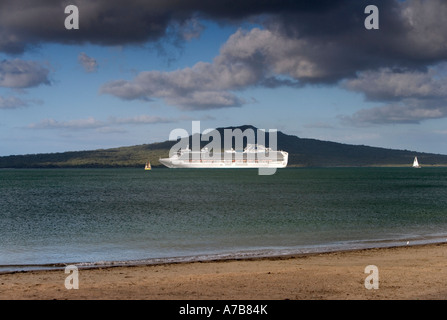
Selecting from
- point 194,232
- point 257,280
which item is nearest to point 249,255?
point 257,280

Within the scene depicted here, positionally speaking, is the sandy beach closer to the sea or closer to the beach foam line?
the beach foam line

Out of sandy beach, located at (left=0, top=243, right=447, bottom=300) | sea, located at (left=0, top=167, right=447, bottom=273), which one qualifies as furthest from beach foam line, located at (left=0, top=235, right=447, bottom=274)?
sandy beach, located at (left=0, top=243, right=447, bottom=300)

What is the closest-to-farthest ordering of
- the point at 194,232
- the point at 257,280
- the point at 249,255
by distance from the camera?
1. the point at 257,280
2. the point at 249,255
3. the point at 194,232

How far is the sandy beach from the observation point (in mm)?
10719

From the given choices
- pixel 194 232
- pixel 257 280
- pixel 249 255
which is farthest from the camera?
pixel 194 232

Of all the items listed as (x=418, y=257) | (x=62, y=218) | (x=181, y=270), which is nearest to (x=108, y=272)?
(x=181, y=270)

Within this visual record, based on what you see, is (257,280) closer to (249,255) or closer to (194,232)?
(249,255)

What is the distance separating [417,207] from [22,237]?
30.0 meters

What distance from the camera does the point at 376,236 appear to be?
23.2 metres

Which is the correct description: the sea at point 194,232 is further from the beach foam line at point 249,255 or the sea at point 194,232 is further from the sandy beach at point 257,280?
the sandy beach at point 257,280

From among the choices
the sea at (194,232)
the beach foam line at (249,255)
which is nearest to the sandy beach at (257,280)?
the beach foam line at (249,255)

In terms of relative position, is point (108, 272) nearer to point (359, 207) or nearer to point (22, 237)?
point (22, 237)

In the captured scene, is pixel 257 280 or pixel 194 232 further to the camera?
pixel 194 232

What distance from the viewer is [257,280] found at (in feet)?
41.0
